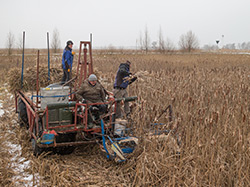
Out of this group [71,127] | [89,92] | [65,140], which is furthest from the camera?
[89,92]

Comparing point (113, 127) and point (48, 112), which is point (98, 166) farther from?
point (48, 112)

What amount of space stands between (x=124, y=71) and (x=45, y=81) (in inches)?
241

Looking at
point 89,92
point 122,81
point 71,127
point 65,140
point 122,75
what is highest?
point 122,75

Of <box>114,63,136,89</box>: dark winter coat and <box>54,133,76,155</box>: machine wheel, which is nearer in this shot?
<box>54,133,76,155</box>: machine wheel

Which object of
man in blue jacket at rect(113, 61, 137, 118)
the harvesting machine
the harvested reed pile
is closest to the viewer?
the harvesting machine

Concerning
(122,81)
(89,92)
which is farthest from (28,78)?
(89,92)

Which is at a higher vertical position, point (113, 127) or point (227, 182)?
point (113, 127)

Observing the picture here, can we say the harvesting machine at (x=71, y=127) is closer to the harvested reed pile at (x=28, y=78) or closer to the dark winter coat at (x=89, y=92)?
the dark winter coat at (x=89, y=92)

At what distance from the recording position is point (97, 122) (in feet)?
17.4

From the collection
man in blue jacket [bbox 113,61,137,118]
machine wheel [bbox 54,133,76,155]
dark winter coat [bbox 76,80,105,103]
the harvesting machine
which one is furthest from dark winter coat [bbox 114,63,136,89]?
machine wheel [bbox 54,133,76,155]

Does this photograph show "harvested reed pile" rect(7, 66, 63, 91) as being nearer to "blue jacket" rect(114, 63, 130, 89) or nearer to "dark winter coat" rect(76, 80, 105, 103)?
"blue jacket" rect(114, 63, 130, 89)

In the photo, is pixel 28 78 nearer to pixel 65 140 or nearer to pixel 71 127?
pixel 65 140

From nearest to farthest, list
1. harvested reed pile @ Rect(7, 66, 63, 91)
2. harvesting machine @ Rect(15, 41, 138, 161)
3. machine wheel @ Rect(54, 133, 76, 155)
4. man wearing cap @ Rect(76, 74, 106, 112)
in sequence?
harvesting machine @ Rect(15, 41, 138, 161) → machine wheel @ Rect(54, 133, 76, 155) → man wearing cap @ Rect(76, 74, 106, 112) → harvested reed pile @ Rect(7, 66, 63, 91)

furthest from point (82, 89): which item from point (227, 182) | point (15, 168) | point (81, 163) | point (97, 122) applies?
point (227, 182)
